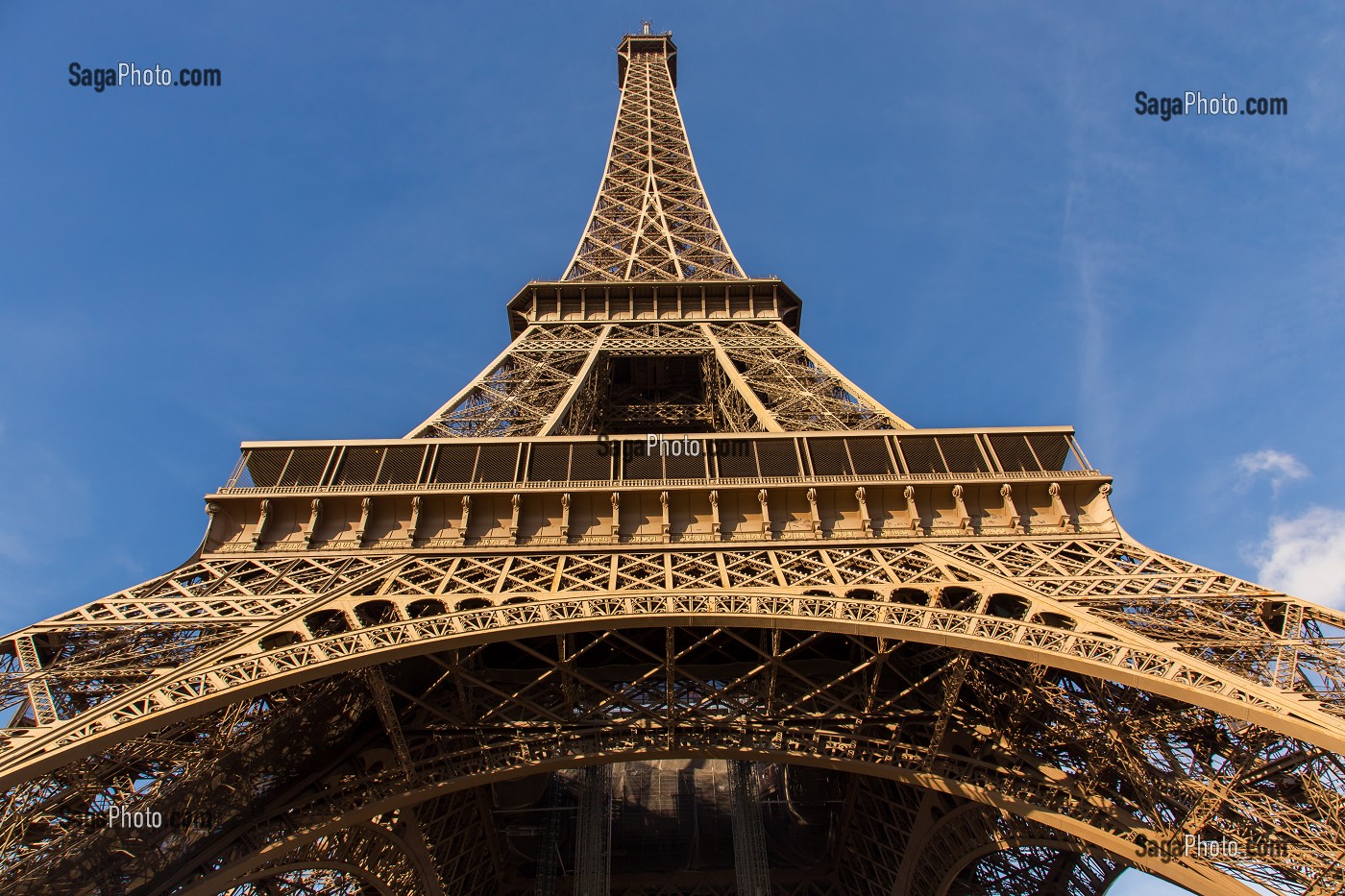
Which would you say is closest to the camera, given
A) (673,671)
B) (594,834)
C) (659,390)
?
(673,671)

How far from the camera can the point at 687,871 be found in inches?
1001

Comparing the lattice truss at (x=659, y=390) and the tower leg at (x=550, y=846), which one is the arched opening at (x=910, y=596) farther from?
the tower leg at (x=550, y=846)

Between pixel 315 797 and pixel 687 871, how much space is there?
13804 mm

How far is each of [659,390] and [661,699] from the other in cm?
1829

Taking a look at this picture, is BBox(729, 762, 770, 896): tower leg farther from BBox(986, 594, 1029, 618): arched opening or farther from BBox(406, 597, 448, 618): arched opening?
BBox(406, 597, 448, 618): arched opening

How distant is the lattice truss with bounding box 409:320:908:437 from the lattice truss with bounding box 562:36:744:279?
4.42m

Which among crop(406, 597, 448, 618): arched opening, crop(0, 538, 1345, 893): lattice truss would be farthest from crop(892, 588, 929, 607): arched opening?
crop(406, 597, 448, 618): arched opening

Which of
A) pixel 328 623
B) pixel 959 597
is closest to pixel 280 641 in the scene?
pixel 328 623

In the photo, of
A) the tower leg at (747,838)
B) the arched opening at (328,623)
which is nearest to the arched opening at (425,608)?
the arched opening at (328,623)

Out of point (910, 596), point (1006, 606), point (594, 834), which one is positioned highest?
point (910, 596)

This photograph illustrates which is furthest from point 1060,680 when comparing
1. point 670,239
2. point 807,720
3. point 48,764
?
point 670,239

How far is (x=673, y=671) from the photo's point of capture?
15.1 m

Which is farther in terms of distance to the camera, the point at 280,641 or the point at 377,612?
the point at 377,612

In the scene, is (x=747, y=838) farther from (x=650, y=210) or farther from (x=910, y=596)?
(x=650, y=210)
